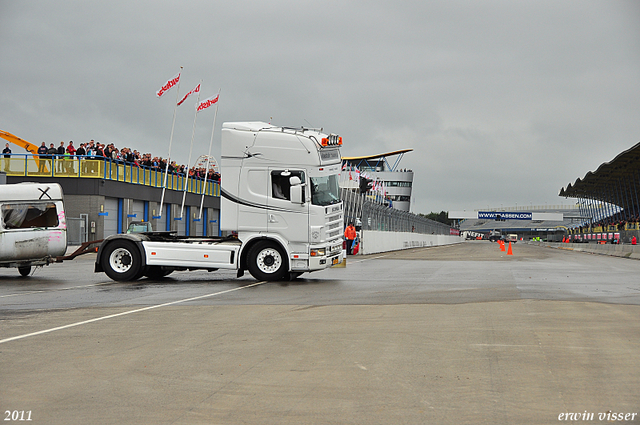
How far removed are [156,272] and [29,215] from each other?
367 cm

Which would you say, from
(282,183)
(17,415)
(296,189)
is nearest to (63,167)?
(282,183)

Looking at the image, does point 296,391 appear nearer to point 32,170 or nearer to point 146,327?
point 146,327

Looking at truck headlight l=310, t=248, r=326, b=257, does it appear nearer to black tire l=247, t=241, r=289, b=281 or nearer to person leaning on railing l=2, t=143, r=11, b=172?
black tire l=247, t=241, r=289, b=281

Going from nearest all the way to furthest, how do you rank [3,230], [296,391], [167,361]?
[296,391] < [167,361] < [3,230]

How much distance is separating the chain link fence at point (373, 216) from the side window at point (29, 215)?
16.2 meters

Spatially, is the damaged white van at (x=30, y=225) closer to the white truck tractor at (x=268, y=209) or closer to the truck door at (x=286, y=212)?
the white truck tractor at (x=268, y=209)

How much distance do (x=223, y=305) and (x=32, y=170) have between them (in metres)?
28.9

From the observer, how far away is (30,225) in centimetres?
1759

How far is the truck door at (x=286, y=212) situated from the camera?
1582 cm

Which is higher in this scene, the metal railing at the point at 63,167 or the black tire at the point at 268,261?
the metal railing at the point at 63,167

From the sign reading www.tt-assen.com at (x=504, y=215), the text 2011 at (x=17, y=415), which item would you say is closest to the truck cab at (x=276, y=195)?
the text 2011 at (x=17, y=415)

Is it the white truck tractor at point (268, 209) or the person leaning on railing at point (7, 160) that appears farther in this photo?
the person leaning on railing at point (7, 160)

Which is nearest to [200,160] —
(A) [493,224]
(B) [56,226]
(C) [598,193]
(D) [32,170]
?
(D) [32,170]

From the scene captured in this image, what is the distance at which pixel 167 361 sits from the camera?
654 cm
